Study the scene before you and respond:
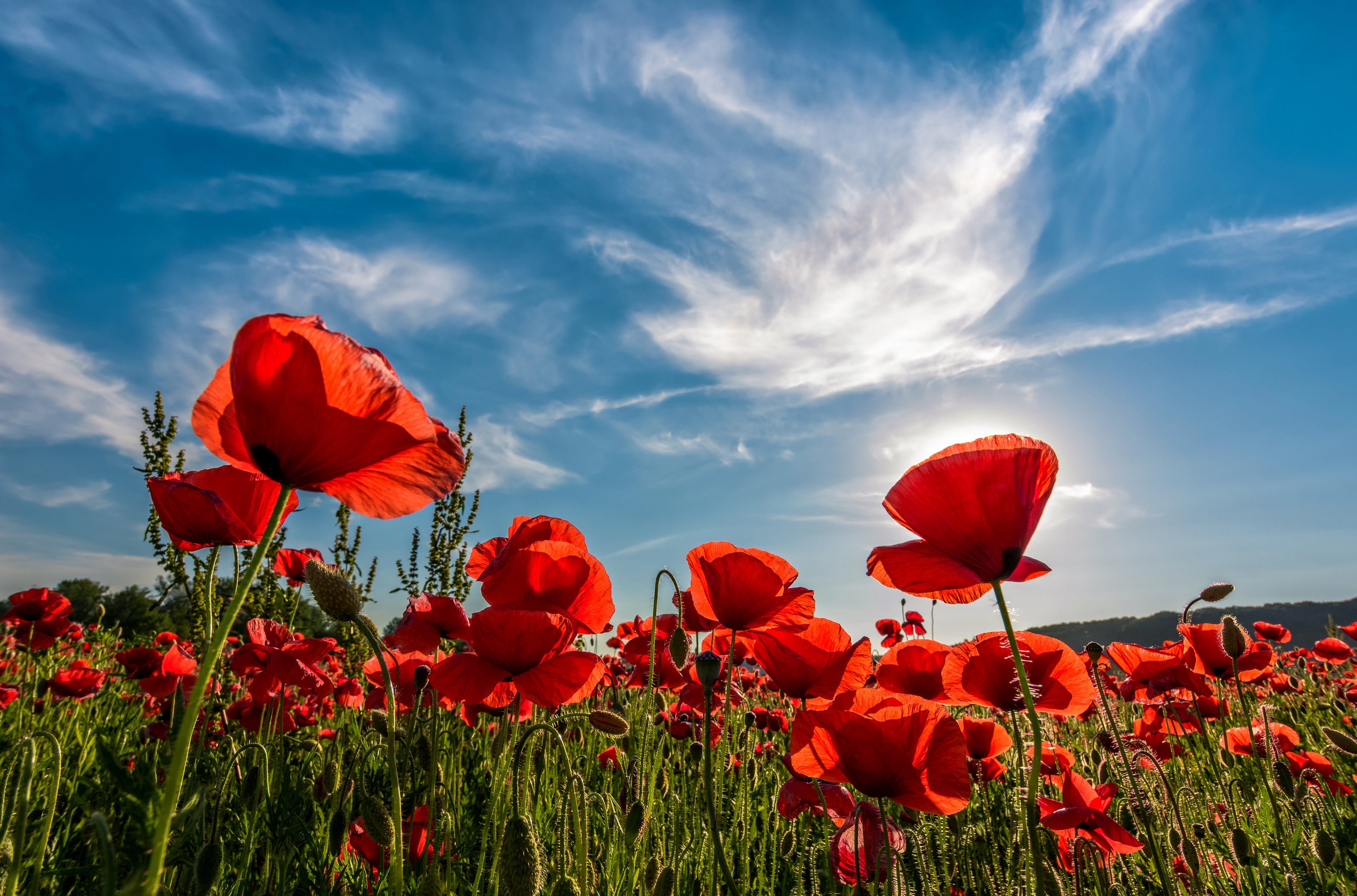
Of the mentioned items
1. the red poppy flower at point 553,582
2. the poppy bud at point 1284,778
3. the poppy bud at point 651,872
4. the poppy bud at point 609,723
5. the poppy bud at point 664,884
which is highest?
the red poppy flower at point 553,582

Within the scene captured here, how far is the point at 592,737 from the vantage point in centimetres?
399

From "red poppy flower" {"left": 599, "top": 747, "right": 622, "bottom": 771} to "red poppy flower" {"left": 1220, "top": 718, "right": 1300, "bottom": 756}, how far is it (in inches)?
119

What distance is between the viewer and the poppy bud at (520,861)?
4.06 feet

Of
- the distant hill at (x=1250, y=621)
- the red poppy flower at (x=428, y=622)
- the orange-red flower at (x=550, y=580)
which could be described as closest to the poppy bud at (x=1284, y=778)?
the orange-red flower at (x=550, y=580)

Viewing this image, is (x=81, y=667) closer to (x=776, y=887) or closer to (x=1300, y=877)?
(x=776, y=887)

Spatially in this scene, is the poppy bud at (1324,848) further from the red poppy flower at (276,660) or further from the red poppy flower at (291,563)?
the red poppy flower at (291,563)

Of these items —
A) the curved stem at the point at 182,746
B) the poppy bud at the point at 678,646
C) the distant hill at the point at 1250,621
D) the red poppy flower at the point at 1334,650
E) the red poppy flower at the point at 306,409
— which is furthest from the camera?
the distant hill at the point at 1250,621

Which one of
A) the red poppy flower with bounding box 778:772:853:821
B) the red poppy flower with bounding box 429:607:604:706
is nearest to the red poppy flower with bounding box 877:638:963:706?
the red poppy flower with bounding box 778:772:853:821

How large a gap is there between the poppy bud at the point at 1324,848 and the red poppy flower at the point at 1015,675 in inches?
45.5

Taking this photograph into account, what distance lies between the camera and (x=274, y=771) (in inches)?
106

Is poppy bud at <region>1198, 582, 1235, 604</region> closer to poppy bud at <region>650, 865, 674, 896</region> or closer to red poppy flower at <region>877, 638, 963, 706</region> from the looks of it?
red poppy flower at <region>877, 638, 963, 706</region>

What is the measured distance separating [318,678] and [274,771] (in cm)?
46

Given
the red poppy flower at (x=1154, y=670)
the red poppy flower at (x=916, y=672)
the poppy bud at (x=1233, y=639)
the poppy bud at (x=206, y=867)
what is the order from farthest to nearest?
1. the red poppy flower at (x=1154, y=670)
2. the poppy bud at (x=1233, y=639)
3. the red poppy flower at (x=916, y=672)
4. the poppy bud at (x=206, y=867)

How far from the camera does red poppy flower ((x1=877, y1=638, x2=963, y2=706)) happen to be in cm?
210
